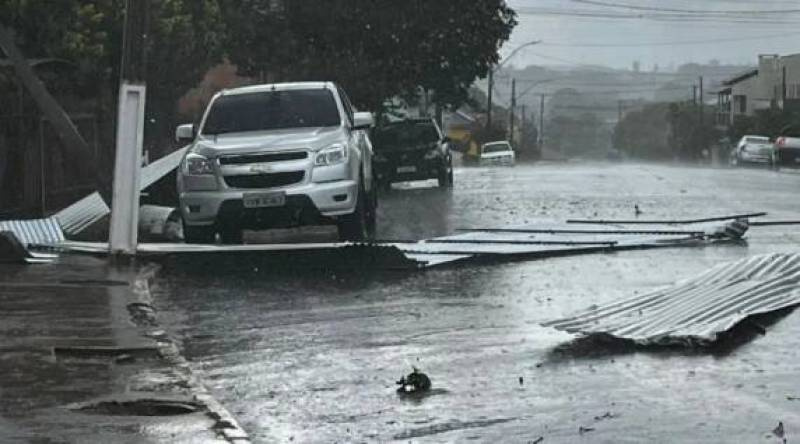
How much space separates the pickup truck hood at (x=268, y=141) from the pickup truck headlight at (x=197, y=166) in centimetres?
7

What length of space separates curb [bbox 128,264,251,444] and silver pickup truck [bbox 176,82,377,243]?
1606 mm

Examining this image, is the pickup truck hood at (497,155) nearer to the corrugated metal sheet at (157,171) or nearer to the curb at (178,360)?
the corrugated metal sheet at (157,171)

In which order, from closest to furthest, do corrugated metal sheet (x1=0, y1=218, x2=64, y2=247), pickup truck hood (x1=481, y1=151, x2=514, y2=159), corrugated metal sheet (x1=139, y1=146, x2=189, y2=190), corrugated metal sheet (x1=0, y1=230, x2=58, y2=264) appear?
corrugated metal sheet (x1=0, y1=230, x2=58, y2=264) < corrugated metal sheet (x1=0, y1=218, x2=64, y2=247) < corrugated metal sheet (x1=139, y1=146, x2=189, y2=190) < pickup truck hood (x1=481, y1=151, x2=514, y2=159)

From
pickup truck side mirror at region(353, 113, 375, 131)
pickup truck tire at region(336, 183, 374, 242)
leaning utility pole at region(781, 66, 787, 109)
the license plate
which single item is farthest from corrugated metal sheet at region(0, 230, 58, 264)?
leaning utility pole at region(781, 66, 787, 109)

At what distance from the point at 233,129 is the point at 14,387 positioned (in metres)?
8.42

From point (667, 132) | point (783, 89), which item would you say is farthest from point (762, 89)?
point (667, 132)

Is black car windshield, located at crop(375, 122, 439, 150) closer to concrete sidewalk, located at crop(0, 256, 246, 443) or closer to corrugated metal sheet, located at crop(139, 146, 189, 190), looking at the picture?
corrugated metal sheet, located at crop(139, 146, 189, 190)

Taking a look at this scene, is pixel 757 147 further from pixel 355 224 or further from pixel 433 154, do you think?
pixel 355 224

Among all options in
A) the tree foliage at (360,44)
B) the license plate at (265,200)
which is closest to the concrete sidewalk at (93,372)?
the license plate at (265,200)

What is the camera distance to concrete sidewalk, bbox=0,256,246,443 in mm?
7102

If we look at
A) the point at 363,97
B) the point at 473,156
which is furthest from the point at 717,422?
the point at 473,156

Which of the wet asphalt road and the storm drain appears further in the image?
the storm drain

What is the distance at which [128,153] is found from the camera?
14109 mm

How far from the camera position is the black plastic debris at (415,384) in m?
7.82
